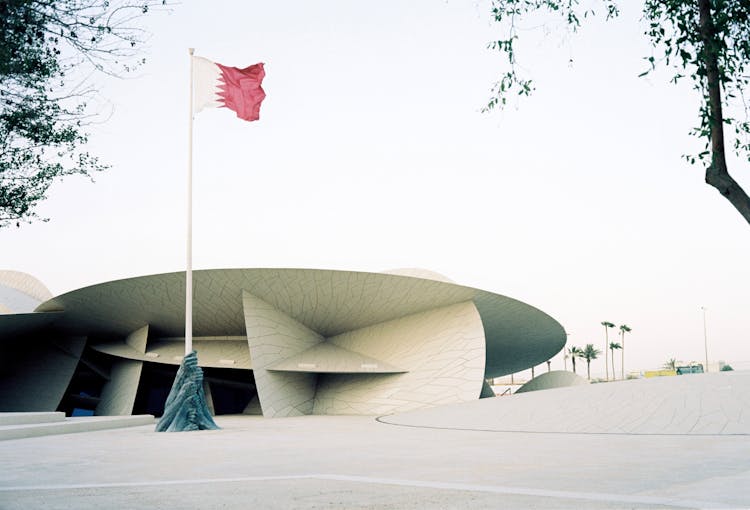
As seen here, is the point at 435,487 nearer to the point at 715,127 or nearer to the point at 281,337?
the point at 715,127

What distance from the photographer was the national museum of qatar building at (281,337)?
29719 mm

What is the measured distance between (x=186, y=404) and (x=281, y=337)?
38.5ft

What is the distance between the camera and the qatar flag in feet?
64.5

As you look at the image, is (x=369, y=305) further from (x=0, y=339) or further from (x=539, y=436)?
(x=0, y=339)

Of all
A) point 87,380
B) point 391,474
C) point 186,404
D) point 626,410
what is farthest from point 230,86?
point 87,380

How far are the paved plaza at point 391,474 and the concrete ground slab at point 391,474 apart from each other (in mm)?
17

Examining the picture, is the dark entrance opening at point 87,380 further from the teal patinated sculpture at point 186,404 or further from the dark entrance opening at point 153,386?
the teal patinated sculpture at point 186,404

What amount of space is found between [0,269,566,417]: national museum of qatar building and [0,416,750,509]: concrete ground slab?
15.8m

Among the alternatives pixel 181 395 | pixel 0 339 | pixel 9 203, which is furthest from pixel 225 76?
pixel 0 339

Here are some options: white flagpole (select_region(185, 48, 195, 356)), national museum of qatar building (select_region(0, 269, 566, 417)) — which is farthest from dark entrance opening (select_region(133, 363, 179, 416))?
white flagpole (select_region(185, 48, 195, 356))

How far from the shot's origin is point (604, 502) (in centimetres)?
579

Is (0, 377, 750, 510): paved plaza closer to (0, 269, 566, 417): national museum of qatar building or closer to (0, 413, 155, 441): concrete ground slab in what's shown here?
(0, 413, 155, 441): concrete ground slab

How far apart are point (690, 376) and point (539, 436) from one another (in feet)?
28.7

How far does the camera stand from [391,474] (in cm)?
823
